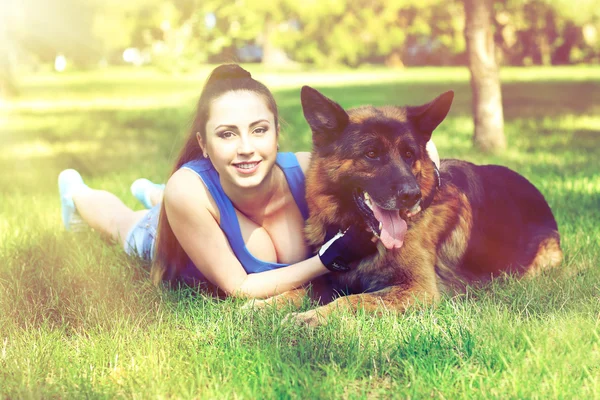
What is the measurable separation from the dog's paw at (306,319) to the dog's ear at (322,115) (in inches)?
41.1

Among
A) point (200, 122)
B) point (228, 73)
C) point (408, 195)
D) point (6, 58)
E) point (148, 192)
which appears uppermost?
point (6, 58)

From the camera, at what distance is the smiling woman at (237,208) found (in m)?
3.87

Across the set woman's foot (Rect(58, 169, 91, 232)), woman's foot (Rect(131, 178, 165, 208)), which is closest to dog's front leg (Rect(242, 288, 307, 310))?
woman's foot (Rect(131, 178, 165, 208))

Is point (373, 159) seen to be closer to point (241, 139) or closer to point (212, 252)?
point (241, 139)

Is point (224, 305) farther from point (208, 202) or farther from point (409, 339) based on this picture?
point (409, 339)

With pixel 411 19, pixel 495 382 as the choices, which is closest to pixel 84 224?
Result: pixel 495 382

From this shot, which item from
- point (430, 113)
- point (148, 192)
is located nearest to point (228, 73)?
point (430, 113)

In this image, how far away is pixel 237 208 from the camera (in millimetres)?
4172

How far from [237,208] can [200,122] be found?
1.90 ft

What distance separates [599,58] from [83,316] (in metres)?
35.6

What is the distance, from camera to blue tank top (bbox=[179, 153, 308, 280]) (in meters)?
4.02

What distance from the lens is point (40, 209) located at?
617cm

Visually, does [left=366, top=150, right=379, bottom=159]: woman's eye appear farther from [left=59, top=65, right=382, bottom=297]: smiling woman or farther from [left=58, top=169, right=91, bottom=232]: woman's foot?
[left=58, top=169, right=91, bottom=232]: woman's foot

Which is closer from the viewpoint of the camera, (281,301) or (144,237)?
(281,301)
